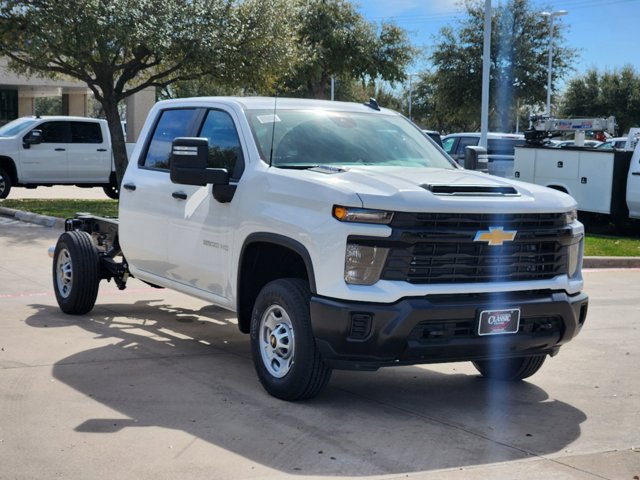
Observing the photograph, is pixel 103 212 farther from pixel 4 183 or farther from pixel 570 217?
pixel 570 217

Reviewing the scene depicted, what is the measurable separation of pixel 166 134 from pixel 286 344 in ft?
8.45

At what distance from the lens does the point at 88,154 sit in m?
22.9

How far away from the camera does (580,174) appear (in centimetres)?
1897

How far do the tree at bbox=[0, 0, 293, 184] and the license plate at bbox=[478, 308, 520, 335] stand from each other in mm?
15323

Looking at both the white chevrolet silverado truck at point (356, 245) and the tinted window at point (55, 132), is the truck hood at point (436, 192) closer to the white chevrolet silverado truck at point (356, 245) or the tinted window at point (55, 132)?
the white chevrolet silverado truck at point (356, 245)

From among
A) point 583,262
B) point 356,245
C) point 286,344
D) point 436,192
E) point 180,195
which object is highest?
point 436,192

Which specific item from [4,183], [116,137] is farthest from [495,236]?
[4,183]

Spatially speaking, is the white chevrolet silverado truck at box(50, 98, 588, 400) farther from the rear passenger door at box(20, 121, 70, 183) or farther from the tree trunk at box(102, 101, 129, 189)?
the rear passenger door at box(20, 121, 70, 183)

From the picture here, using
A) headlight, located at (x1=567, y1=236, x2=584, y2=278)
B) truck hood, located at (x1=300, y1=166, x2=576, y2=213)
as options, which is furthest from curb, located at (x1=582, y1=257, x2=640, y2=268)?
truck hood, located at (x1=300, y1=166, x2=576, y2=213)

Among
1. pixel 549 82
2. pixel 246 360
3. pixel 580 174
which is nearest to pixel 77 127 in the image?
pixel 580 174

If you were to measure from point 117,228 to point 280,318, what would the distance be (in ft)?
9.84

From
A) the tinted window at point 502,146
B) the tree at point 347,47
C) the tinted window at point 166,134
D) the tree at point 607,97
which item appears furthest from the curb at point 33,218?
the tree at point 607,97

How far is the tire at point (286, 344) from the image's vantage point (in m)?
6.00

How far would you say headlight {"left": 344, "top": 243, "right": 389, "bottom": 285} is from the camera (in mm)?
5684
